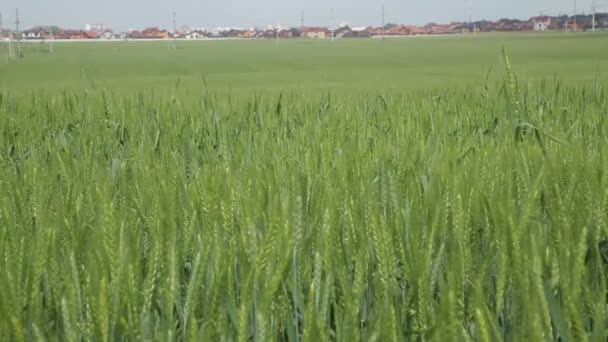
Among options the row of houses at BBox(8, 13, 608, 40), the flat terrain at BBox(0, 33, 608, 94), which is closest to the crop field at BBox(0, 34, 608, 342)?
the flat terrain at BBox(0, 33, 608, 94)

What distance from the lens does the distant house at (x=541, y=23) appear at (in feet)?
310

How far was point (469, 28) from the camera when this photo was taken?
107625 millimetres

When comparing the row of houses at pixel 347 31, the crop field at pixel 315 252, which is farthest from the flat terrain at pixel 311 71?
the row of houses at pixel 347 31

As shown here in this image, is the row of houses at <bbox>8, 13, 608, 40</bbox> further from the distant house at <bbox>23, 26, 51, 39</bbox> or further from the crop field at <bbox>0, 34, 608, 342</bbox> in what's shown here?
the crop field at <bbox>0, 34, 608, 342</bbox>

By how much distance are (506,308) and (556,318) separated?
0.13m

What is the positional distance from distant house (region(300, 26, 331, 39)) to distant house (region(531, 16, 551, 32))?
1074 inches

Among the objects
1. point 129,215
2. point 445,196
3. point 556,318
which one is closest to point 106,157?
point 129,215

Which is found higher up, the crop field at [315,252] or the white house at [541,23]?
the white house at [541,23]

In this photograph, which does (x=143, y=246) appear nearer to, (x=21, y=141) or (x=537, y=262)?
(x=537, y=262)

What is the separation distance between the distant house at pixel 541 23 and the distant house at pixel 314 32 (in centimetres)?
2729

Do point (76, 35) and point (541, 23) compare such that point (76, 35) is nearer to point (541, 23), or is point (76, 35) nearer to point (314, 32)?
point (314, 32)

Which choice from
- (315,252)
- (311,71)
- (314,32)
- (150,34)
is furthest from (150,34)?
(315,252)

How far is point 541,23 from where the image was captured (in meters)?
95.2

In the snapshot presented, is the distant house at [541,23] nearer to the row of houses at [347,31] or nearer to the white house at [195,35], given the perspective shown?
the row of houses at [347,31]
